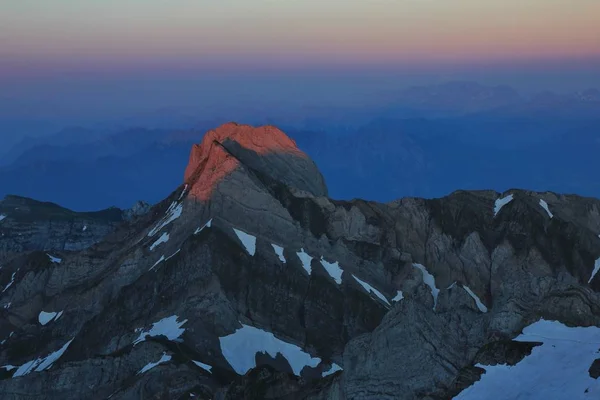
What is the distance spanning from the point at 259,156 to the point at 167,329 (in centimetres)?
4441

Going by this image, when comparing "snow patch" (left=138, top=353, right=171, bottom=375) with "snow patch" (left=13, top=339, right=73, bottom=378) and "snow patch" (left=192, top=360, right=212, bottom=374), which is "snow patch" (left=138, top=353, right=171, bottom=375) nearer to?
"snow patch" (left=192, top=360, right=212, bottom=374)

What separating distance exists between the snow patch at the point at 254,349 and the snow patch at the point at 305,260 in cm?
1361

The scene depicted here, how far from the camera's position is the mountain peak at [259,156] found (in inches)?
5854

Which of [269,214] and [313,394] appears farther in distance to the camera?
[269,214]

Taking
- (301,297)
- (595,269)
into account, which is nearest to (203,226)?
(301,297)

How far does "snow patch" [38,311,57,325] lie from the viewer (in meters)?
142

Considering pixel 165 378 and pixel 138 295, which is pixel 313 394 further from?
pixel 138 295

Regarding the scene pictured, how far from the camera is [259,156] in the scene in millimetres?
153875

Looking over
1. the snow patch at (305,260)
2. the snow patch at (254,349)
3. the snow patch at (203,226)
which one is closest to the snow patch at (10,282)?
the snow patch at (203,226)

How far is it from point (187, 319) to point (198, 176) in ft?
119

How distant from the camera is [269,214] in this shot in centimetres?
13500

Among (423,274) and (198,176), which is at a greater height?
(198,176)

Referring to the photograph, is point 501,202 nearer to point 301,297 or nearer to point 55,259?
point 301,297

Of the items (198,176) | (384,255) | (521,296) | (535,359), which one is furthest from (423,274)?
(535,359)
